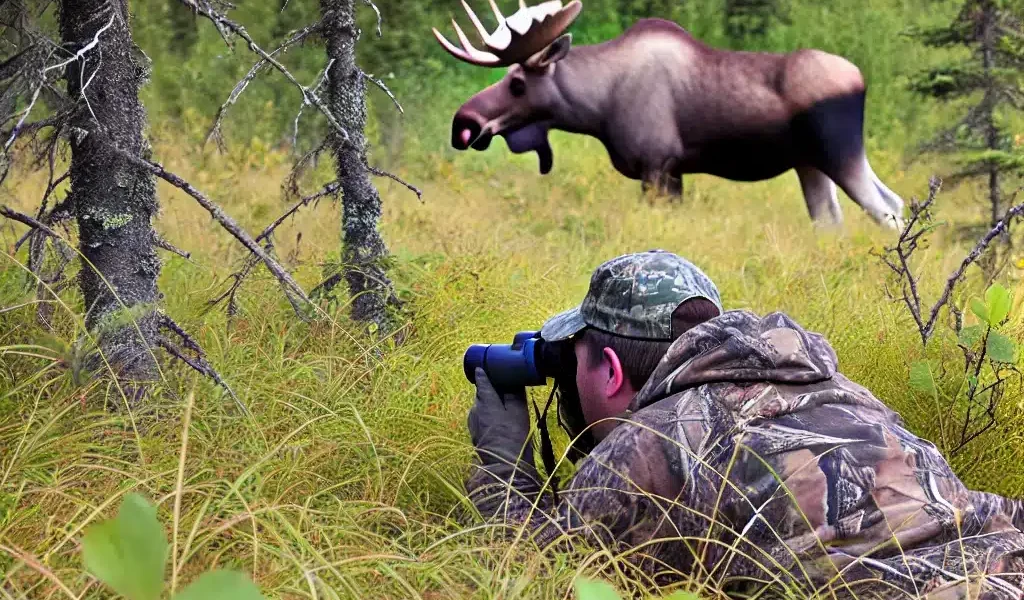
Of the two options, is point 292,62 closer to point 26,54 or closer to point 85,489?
point 26,54

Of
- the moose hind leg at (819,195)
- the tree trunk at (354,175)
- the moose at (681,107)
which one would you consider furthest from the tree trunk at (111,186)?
the moose hind leg at (819,195)

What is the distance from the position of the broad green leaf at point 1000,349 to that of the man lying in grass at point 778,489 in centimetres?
62

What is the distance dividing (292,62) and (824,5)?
21.0ft

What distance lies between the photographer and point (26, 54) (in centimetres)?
310

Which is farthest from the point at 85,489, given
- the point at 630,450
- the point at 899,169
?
the point at 899,169

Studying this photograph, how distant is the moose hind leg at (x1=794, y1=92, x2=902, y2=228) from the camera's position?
771 cm

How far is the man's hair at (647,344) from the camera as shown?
2.45 m

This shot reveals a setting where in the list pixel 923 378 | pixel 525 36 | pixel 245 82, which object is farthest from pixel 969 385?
pixel 525 36

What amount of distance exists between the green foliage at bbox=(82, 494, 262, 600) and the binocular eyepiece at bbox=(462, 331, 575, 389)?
1709mm

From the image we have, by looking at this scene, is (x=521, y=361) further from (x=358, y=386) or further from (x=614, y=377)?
(x=358, y=386)

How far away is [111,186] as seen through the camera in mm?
3123

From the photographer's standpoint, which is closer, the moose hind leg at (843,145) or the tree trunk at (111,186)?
the tree trunk at (111,186)

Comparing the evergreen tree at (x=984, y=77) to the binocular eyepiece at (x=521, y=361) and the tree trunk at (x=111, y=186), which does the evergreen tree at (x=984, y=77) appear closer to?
the binocular eyepiece at (x=521, y=361)

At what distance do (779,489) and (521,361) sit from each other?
2.61 ft
